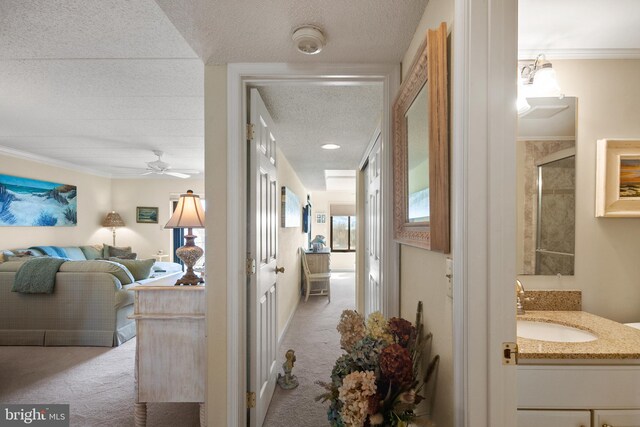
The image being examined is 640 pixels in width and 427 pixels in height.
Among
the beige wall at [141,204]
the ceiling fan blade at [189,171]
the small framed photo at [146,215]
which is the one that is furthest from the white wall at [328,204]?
the small framed photo at [146,215]

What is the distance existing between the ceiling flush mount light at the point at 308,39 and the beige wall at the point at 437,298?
42cm

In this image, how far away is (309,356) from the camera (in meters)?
3.10

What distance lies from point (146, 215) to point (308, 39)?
680cm

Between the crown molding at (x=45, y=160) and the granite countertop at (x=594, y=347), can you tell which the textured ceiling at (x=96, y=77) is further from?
the granite countertop at (x=594, y=347)

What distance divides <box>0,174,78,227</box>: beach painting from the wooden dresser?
442 centimetres

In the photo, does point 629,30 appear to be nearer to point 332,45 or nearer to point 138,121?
point 332,45

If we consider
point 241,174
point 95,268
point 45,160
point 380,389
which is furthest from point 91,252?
point 380,389

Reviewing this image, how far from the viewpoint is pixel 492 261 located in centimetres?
81

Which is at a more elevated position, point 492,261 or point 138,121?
point 138,121

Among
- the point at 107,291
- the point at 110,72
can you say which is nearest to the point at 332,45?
the point at 110,72

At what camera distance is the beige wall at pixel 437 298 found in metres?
0.95

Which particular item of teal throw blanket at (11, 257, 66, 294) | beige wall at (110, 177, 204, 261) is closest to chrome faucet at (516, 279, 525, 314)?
teal throw blanket at (11, 257, 66, 294)

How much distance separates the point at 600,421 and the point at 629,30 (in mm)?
1640

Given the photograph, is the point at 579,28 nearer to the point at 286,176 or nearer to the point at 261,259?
the point at 261,259
